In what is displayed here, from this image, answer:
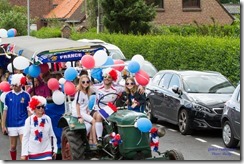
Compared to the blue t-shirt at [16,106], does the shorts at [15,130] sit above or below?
below

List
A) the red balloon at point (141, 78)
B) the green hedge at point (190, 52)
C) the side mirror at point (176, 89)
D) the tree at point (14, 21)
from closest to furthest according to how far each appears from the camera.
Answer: the red balloon at point (141, 78), the side mirror at point (176, 89), the green hedge at point (190, 52), the tree at point (14, 21)

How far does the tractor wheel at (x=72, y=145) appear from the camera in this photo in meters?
A: 10.9

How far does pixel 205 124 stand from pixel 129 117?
5.84 meters

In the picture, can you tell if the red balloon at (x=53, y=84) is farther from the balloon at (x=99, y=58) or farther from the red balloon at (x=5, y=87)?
the balloon at (x=99, y=58)

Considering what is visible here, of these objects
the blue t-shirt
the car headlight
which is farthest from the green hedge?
the blue t-shirt

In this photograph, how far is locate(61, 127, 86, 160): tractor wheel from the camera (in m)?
10.9

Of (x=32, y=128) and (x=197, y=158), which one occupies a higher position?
(x=32, y=128)

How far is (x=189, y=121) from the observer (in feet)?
53.3

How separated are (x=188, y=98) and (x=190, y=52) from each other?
7.65 meters

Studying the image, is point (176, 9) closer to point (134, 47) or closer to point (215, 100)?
point (134, 47)

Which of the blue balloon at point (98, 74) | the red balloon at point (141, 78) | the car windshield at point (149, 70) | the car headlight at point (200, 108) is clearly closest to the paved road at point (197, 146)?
the car headlight at point (200, 108)

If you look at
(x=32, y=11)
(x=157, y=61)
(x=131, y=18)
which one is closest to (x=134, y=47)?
(x=157, y=61)

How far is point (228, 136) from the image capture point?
14.3 meters

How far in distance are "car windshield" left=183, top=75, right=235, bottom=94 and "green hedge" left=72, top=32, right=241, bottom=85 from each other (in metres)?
2.84
